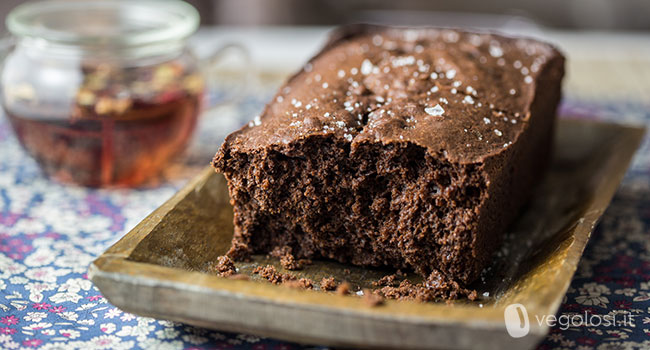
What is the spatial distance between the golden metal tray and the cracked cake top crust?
1.06 ft

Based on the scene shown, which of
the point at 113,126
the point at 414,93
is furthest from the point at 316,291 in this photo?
the point at 113,126

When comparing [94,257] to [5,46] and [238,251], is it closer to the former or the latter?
[238,251]

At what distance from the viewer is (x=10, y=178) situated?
10.7 feet

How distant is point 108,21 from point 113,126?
69 centimetres

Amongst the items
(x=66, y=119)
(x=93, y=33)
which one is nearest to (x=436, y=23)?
(x=93, y=33)

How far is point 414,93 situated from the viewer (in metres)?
2.58

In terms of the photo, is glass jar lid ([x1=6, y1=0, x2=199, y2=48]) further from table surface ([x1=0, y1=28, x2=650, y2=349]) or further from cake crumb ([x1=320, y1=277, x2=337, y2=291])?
cake crumb ([x1=320, y1=277, x2=337, y2=291])

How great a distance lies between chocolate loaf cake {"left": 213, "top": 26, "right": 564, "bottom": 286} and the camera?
226cm

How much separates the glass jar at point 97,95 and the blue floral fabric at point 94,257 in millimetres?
162

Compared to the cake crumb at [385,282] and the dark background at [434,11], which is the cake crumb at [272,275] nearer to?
the cake crumb at [385,282]

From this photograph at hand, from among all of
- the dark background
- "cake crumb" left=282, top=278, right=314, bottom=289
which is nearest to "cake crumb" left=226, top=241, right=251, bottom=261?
"cake crumb" left=282, top=278, right=314, bottom=289

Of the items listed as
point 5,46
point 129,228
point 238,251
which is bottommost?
point 129,228

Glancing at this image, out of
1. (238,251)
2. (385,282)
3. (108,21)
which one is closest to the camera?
(385,282)

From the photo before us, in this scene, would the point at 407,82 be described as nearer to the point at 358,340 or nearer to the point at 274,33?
the point at 358,340
